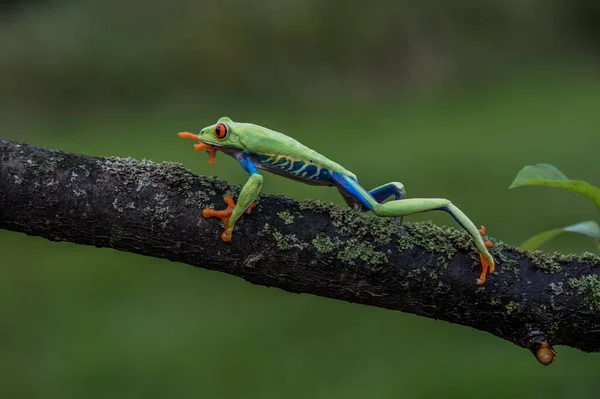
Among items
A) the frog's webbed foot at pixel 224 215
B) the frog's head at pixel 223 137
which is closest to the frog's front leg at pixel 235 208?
the frog's webbed foot at pixel 224 215

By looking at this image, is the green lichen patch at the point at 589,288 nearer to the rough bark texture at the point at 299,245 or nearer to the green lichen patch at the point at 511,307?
the rough bark texture at the point at 299,245

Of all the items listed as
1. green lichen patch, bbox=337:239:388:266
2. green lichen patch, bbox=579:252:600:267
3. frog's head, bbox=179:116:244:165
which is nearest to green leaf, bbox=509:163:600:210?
green lichen patch, bbox=579:252:600:267

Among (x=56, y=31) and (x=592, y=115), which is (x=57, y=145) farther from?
(x=592, y=115)

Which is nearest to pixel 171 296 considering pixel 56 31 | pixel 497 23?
pixel 56 31

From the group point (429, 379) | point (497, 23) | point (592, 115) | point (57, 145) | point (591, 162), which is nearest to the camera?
point (429, 379)

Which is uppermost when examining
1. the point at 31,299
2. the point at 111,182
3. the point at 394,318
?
the point at 111,182

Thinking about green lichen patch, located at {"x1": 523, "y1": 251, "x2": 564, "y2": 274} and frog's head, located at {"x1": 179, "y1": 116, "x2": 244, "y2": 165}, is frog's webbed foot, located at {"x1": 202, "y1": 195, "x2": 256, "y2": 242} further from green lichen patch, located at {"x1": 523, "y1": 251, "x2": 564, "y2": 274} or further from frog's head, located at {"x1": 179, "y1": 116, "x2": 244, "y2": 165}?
green lichen patch, located at {"x1": 523, "y1": 251, "x2": 564, "y2": 274}
